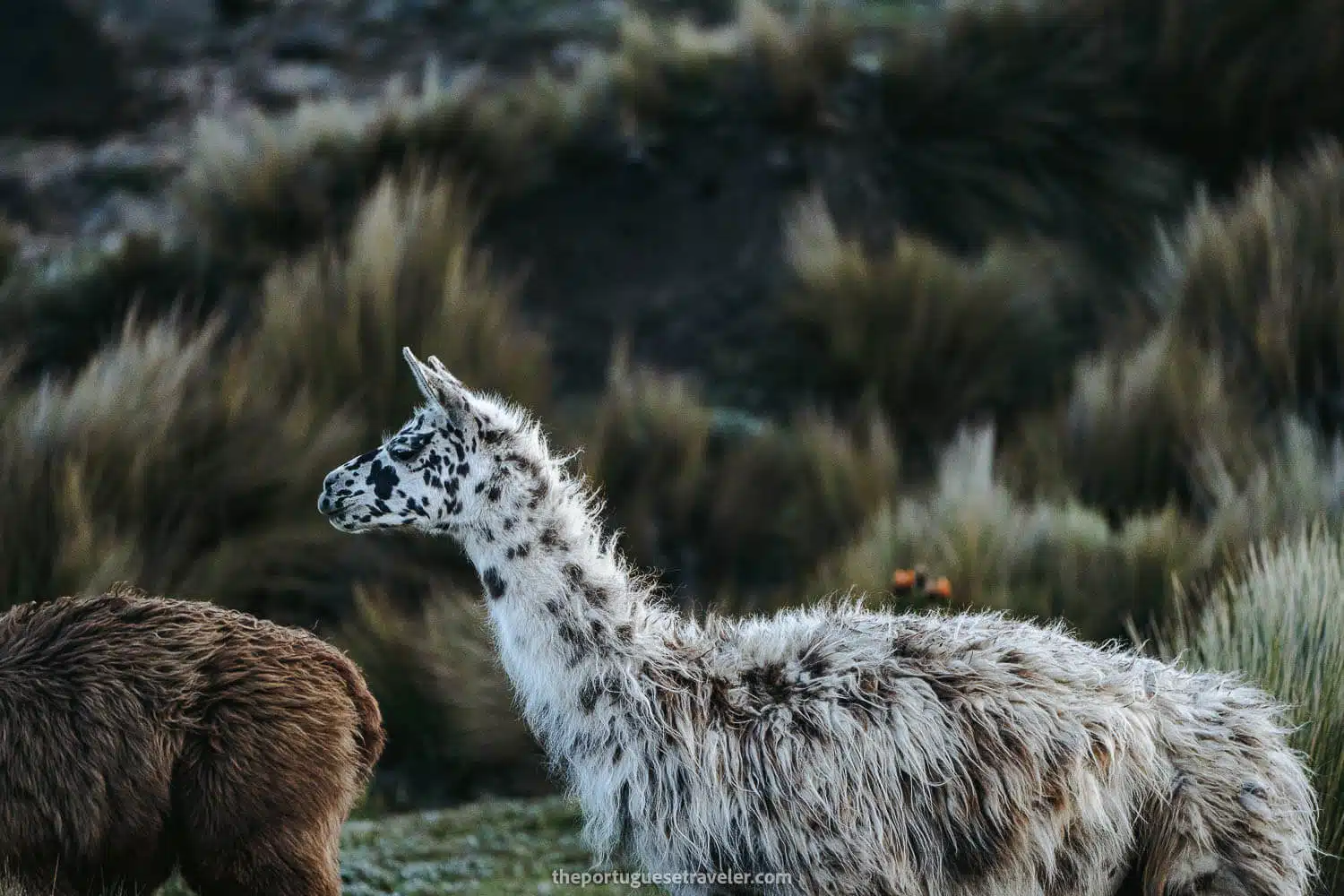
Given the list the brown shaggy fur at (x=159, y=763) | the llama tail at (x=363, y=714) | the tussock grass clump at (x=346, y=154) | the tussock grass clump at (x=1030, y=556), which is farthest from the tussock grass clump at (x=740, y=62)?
the brown shaggy fur at (x=159, y=763)

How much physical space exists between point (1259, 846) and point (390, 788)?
4692 mm

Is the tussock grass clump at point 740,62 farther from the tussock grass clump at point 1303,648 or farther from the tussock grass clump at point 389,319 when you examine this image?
the tussock grass clump at point 1303,648

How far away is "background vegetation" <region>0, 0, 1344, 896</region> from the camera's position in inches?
303

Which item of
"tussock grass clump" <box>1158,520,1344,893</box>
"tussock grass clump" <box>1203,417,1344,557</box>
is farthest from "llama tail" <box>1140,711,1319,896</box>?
"tussock grass clump" <box>1203,417,1344,557</box>

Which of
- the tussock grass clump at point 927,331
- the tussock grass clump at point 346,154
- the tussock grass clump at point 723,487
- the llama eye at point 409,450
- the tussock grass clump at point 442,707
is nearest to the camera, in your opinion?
the llama eye at point 409,450

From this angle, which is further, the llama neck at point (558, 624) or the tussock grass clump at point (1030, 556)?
the tussock grass clump at point (1030, 556)

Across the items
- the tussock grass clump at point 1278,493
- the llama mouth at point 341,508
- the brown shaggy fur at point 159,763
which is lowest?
the tussock grass clump at point 1278,493

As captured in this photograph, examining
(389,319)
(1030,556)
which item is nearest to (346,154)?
→ (389,319)

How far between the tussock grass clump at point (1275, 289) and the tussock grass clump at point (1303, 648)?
12.0 feet

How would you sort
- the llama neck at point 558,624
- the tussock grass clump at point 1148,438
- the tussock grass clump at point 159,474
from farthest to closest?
the tussock grass clump at point 1148,438 < the tussock grass clump at point 159,474 < the llama neck at point 558,624

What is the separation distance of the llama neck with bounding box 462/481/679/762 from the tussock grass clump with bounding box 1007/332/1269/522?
16.3 ft

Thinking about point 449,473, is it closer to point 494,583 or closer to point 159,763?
point 494,583

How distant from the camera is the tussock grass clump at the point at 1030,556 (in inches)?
302

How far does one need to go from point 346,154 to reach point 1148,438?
6.33 meters
